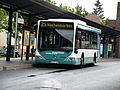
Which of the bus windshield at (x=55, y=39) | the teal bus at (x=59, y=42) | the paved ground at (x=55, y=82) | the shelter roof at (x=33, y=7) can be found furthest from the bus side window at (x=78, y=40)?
the paved ground at (x=55, y=82)

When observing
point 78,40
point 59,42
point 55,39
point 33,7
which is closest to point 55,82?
point 59,42

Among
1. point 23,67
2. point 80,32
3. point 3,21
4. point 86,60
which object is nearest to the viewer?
point 23,67

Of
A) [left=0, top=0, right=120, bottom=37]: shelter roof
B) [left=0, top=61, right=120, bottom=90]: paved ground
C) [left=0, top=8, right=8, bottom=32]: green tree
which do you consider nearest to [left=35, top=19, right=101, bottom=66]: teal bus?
A: [left=0, top=0, right=120, bottom=37]: shelter roof

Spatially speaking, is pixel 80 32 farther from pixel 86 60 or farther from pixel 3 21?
pixel 3 21

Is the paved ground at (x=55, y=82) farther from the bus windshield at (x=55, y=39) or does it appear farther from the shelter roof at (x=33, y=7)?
the shelter roof at (x=33, y=7)

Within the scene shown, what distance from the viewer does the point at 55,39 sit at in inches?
819

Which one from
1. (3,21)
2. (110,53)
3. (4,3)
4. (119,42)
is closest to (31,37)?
(4,3)

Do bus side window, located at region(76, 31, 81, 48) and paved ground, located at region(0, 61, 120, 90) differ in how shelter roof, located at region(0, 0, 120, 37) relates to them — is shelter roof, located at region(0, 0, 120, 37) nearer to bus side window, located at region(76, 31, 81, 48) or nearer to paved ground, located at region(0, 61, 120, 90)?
bus side window, located at region(76, 31, 81, 48)

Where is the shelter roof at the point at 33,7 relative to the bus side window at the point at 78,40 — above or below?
above

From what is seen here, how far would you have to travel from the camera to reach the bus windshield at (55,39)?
67.8 feet

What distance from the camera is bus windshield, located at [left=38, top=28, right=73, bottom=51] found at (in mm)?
20656

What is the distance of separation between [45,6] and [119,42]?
47.8 meters

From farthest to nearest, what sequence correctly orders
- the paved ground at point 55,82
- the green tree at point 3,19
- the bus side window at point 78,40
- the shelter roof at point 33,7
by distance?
1. the green tree at point 3,19
2. the bus side window at point 78,40
3. the shelter roof at point 33,7
4. the paved ground at point 55,82

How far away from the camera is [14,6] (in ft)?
73.5
